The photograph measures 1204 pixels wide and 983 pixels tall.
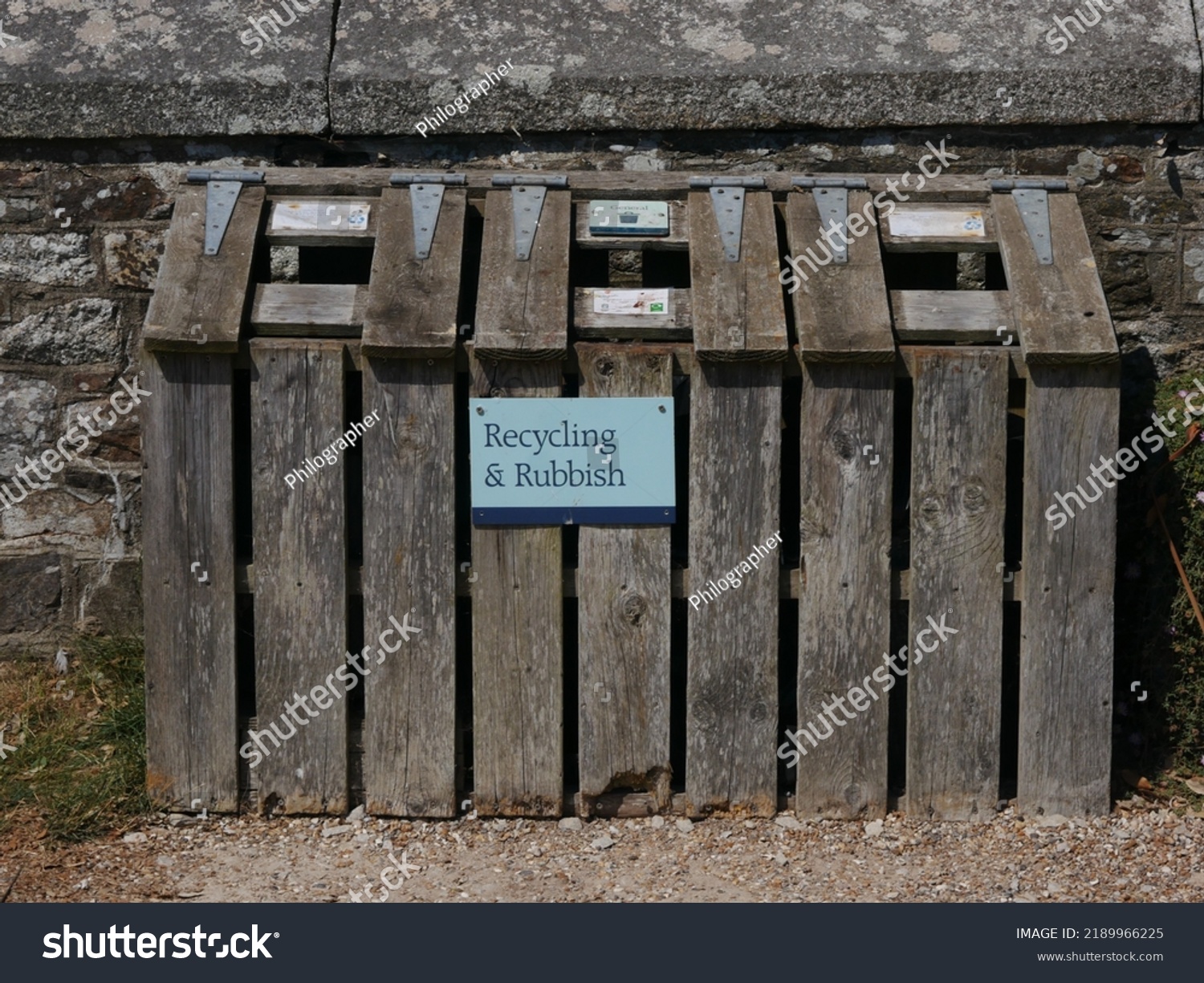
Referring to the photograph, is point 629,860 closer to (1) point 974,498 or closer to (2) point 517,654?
(2) point 517,654

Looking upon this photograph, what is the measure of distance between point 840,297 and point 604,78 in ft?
3.38

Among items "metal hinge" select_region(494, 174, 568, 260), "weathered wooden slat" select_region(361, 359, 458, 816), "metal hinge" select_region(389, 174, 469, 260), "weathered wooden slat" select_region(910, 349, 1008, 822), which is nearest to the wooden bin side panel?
"weathered wooden slat" select_region(910, 349, 1008, 822)

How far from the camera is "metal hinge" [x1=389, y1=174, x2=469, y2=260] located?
3191mm

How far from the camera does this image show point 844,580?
3.06 m

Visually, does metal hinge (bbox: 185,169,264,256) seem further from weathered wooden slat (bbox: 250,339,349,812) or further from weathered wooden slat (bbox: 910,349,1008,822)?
weathered wooden slat (bbox: 910,349,1008,822)

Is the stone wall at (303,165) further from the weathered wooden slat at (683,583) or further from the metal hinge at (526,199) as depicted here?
Answer: the weathered wooden slat at (683,583)

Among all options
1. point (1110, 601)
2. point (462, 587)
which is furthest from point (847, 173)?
point (462, 587)

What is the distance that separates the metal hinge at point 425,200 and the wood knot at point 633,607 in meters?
0.96

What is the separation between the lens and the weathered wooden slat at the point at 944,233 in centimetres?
326

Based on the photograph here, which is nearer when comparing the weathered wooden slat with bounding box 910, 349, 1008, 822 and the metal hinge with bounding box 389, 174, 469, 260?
the weathered wooden slat with bounding box 910, 349, 1008, 822

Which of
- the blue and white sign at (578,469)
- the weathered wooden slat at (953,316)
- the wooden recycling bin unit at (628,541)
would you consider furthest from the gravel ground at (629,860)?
the weathered wooden slat at (953,316)

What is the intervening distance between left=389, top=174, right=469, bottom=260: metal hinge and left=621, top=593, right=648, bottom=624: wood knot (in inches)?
38.0

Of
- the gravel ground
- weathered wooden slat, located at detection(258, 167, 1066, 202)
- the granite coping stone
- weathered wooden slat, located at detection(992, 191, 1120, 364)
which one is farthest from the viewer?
the granite coping stone

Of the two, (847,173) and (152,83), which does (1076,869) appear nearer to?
(847,173)
